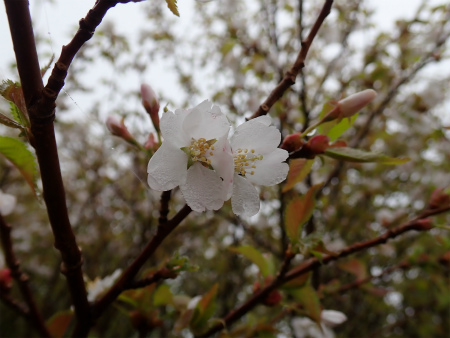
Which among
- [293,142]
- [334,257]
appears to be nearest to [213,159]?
→ [293,142]

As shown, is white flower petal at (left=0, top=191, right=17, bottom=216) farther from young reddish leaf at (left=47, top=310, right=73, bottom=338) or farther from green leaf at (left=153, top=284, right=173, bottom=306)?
green leaf at (left=153, top=284, right=173, bottom=306)

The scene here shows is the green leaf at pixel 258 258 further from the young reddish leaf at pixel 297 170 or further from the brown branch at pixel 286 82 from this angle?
the brown branch at pixel 286 82

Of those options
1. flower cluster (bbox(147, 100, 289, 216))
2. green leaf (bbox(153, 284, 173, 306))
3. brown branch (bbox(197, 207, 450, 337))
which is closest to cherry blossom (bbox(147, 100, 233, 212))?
flower cluster (bbox(147, 100, 289, 216))

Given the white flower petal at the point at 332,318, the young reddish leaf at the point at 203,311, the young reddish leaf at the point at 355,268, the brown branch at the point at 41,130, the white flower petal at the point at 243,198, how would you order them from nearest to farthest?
1. the brown branch at the point at 41,130
2. the white flower petal at the point at 243,198
3. the young reddish leaf at the point at 203,311
4. the white flower petal at the point at 332,318
5. the young reddish leaf at the point at 355,268

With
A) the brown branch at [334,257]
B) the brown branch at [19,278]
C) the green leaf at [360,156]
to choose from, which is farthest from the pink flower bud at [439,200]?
the brown branch at [19,278]

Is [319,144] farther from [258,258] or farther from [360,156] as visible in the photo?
[258,258]
